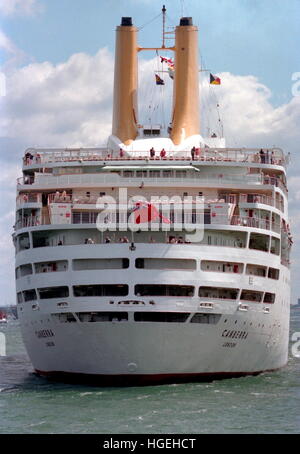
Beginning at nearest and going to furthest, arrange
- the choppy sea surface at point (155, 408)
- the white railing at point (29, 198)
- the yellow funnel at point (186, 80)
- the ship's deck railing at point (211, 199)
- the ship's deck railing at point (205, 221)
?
1. the choppy sea surface at point (155, 408)
2. the ship's deck railing at point (205, 221)
3. the ship's deck railing at point (211, 199)
4. the white railing at point (29, 198)
5. the yellow funnel at point (186, 80)

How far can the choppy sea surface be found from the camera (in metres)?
40.3

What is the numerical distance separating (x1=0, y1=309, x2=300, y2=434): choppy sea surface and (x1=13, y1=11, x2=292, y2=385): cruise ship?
55.0 inches

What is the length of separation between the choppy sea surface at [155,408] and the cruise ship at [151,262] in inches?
55.0

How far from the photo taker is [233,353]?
51.4m

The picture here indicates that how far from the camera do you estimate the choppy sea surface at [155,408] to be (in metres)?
40.3

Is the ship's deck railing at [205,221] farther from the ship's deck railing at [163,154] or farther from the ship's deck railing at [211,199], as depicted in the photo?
the ship's deck railing at [163,154]

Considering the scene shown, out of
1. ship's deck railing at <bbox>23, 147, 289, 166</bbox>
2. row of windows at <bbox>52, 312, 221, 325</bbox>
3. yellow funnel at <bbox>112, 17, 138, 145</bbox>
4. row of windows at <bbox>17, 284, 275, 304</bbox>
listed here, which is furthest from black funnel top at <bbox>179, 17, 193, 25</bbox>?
row of windows at <bbox>52, 312, 221, 325</bbox>

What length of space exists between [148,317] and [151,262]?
263 cm

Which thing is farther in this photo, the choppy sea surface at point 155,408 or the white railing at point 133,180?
the white railing at point 133,180

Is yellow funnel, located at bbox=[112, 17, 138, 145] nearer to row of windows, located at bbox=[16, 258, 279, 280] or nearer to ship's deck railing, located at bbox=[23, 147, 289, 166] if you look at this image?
ship's deck railing, located at bbox=[23, 147, 289, 166]

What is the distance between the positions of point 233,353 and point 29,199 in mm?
13410

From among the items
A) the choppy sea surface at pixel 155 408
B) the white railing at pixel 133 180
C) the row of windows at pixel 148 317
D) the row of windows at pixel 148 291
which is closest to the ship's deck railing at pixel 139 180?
the white railing at pixel 133 180
